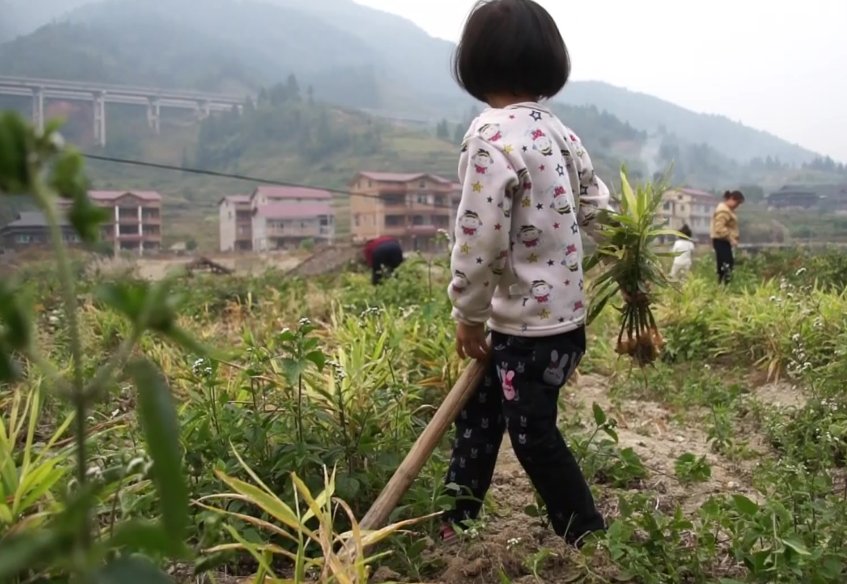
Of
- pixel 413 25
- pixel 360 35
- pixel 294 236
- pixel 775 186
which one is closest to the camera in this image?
pixel 294 236

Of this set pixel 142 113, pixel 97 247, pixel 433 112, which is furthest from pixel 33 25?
pixel 97 247

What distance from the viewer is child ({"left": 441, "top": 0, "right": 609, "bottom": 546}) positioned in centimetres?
185

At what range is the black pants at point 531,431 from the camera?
1918 millimetres

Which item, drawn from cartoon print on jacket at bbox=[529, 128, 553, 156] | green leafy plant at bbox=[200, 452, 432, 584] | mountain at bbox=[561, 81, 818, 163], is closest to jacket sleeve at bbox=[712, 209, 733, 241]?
cartoon print on jacket at bbox=[529, 128, 553, 156]

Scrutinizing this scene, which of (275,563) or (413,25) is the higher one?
(413,25)

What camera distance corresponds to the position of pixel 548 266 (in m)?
1.92

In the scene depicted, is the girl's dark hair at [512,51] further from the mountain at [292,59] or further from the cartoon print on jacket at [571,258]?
the mountain at [292,59]

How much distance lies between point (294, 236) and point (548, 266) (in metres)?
9.20

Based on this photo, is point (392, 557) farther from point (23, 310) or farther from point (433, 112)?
point (433, 112)

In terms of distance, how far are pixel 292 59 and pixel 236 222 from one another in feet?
47.4

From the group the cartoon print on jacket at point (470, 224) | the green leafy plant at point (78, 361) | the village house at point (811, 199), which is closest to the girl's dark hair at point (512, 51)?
the cartoon print on jacket at point (470, 224)

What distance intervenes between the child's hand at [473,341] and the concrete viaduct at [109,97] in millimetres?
6442

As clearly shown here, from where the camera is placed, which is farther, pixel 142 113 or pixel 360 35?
pixel 360 35

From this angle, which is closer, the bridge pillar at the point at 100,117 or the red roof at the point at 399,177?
the bridge pillar at the point at 100,117
